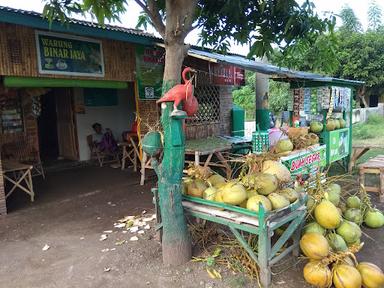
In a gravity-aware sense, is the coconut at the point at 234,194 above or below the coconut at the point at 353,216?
above

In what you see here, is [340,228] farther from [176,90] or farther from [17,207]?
[17,207]

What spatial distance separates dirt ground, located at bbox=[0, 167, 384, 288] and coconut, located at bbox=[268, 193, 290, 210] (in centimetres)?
63

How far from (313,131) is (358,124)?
36.5 feet

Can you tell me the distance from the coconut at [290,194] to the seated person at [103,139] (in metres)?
6.08

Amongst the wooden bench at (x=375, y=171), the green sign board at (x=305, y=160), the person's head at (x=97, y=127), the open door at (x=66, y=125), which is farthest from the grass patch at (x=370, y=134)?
the open door at (x=66, y=125)

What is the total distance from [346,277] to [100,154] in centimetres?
676

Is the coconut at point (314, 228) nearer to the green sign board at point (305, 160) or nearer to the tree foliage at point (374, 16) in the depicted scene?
the green sign board at point (305, 160)

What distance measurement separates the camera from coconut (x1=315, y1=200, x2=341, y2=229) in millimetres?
2961

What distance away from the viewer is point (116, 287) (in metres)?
2.81

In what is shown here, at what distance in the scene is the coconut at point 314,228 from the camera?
3007 millimetres

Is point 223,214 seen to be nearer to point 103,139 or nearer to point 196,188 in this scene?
point 196,188

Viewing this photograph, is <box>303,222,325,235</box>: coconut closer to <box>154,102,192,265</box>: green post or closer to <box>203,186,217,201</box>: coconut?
<box>203,186,217,201</box>: coconut

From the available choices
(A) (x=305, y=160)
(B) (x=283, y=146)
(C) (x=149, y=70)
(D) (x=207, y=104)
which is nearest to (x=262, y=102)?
(D) (x=207, y=104)

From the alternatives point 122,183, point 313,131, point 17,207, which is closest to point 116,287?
point 17,207
